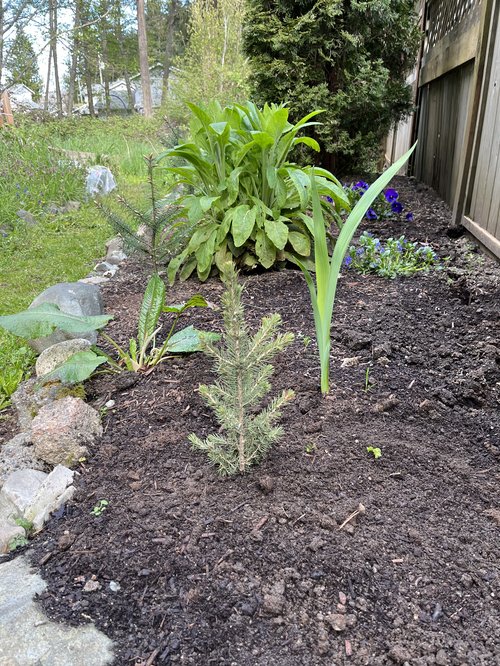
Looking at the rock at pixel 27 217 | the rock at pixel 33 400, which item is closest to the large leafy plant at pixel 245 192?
the rock at pixel 33 400

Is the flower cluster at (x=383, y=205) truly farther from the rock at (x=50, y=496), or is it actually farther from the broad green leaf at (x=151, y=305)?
the rock at (x=50, y=496)

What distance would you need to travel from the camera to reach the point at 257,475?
60.0 inches

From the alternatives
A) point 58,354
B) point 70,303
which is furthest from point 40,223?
A: point 58,354

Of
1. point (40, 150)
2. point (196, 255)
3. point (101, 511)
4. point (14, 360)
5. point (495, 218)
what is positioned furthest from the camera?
point (40, 150)

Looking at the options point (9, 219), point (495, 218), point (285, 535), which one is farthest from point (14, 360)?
point (9, 219)

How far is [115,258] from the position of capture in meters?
4.48

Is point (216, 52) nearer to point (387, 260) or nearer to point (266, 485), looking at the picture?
point (387, 260)

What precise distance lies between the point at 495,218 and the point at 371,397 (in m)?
2.25

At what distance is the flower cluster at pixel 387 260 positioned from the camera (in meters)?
3.28

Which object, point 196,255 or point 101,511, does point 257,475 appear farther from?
point 196,255

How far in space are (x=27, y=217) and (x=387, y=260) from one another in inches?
167

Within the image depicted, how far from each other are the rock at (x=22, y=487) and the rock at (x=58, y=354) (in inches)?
21.1

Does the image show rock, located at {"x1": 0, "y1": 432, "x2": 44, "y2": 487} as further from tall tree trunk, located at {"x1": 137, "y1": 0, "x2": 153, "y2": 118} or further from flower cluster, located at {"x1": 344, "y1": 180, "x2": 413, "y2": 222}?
tall tree trunk, located at {"x1": 137, "y1": 0, "x2": 153, "y2": 118}

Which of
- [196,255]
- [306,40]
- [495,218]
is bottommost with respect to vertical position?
[196,255]
